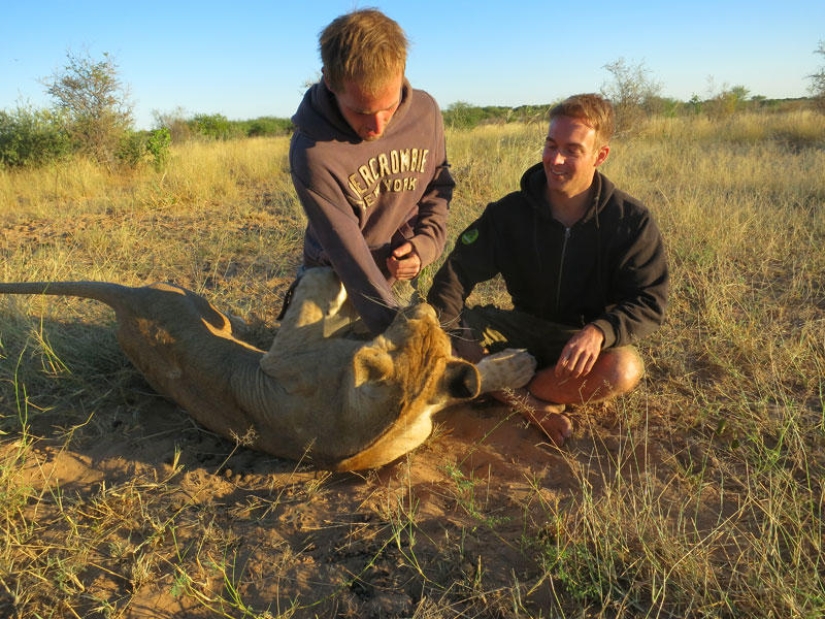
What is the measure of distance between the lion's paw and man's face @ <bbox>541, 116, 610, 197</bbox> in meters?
0.97

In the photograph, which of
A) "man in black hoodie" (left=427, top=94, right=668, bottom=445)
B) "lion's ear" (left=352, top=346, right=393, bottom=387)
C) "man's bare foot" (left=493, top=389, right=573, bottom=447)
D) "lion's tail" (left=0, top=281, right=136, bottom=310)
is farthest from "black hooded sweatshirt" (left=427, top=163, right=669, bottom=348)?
"lion's tail" (left=0, top=281, right=136, bottom=310)

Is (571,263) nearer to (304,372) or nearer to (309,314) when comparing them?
(309,314)

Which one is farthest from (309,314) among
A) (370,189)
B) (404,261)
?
(370,189)

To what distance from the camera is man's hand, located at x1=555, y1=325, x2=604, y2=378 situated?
2.94 m

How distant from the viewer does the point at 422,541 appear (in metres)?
2.35

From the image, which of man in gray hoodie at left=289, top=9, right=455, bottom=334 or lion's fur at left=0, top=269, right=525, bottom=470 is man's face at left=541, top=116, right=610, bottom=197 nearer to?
man in gray hoodie at left=289, top=9, right=455, bottom=334

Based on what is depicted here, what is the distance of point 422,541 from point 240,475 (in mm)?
1052

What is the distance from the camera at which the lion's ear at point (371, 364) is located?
2.44 meters

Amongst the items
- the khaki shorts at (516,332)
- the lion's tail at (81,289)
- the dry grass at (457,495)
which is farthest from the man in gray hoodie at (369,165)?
the lion's tail at (81,289)

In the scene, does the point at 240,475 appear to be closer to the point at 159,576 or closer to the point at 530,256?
the point at 159,576

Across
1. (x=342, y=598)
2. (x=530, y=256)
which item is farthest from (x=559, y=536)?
(x=530, y=256)

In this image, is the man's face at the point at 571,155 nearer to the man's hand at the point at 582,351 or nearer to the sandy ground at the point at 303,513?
the man's hand at the point at 582,351

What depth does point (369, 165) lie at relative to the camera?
325cm

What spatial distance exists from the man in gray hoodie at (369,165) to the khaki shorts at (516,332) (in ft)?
1.96
